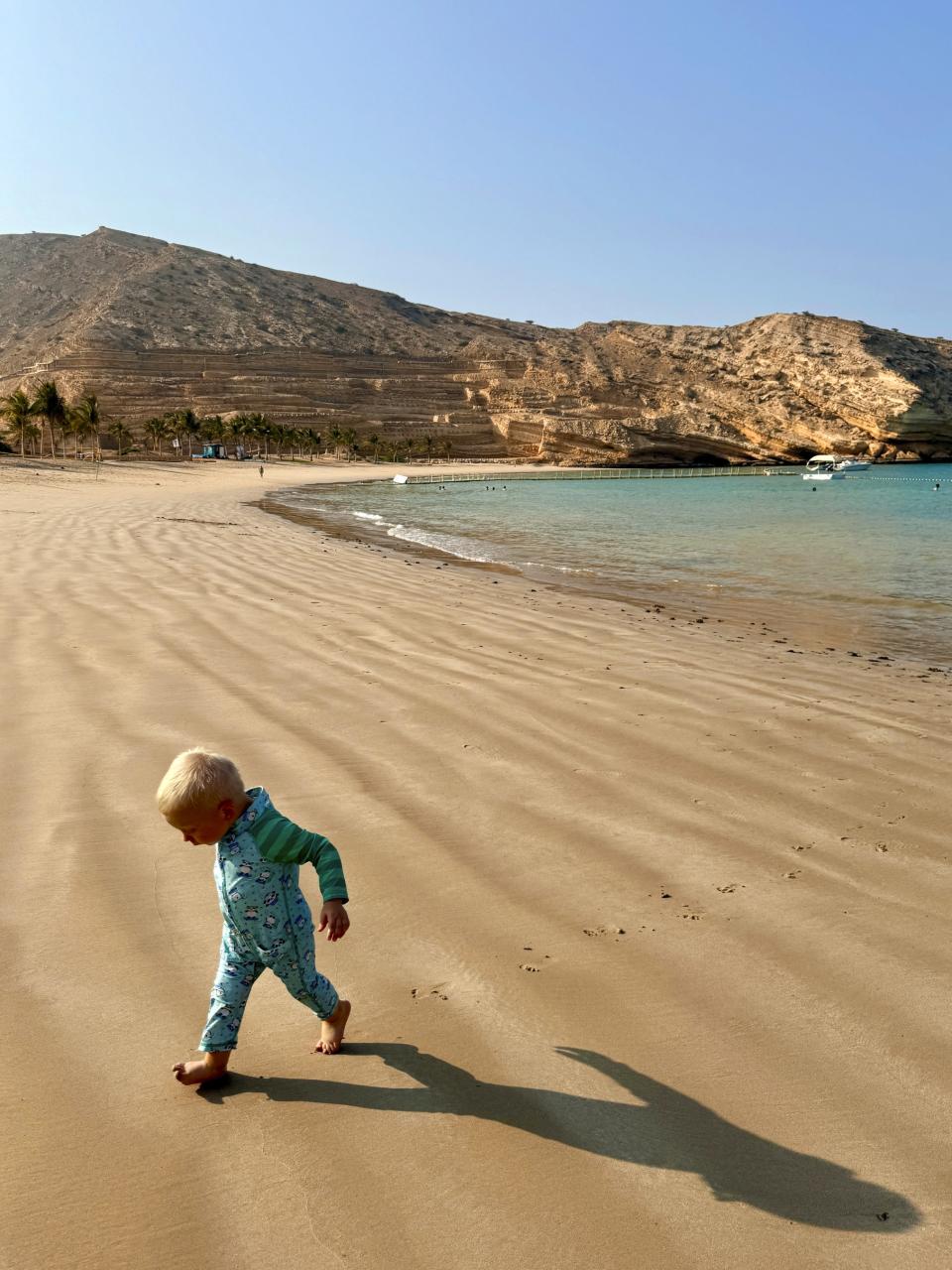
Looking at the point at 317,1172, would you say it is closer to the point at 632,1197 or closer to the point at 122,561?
the point at 632,1197

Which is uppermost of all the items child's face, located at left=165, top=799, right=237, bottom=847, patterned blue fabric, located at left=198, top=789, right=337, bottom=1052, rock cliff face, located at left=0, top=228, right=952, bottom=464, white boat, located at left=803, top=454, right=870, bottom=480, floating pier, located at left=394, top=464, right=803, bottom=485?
rock cliff face, located at left=0, top=228, right=952, bottom=464

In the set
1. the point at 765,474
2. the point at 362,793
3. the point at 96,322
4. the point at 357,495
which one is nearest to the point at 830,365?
the point at 765,474

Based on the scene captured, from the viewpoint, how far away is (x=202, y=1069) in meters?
2.51

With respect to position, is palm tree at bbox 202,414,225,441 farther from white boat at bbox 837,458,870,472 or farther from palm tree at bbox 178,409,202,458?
white boat at bbox 837,458,870,472

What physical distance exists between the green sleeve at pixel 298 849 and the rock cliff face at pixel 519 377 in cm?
9821

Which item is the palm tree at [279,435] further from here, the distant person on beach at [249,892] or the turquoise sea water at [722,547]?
the distant person on beach at [249,892]

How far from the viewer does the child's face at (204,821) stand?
244 cm

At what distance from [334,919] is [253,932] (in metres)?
0.27

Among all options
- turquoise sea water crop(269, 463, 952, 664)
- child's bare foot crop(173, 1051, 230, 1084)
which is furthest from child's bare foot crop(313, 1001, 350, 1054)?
turquoise sea water crop(269, 463, 952, 664)

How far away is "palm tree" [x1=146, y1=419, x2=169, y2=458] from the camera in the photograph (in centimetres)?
8650

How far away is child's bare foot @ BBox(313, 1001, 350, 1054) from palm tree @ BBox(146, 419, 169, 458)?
8676 centimetres

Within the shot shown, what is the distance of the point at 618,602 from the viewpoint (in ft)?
41.5

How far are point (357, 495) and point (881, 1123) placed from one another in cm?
4377

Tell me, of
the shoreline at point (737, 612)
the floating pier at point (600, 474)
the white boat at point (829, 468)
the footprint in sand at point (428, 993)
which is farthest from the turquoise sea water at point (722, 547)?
the white boat at point (829, 468)
